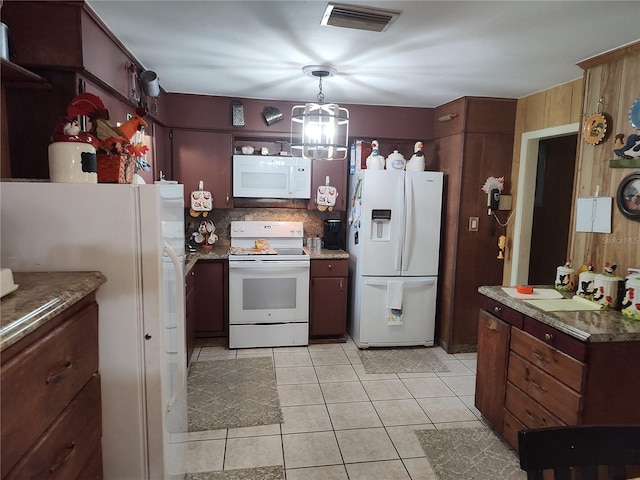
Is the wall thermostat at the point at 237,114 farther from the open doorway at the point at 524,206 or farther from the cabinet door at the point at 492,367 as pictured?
the cabinet door at the point at 492,367

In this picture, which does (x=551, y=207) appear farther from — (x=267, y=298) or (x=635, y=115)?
(x=267, y=298)

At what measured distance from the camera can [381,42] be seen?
7.26ft

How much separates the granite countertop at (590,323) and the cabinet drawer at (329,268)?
1.80 meters

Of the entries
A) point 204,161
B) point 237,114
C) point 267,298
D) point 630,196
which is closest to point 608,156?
point 630,196

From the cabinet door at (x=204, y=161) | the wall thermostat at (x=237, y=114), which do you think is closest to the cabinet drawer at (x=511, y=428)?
the cabinet door at (x=204, y=161)

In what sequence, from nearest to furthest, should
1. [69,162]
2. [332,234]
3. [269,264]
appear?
[69,162] < [269,264] < [332,234]

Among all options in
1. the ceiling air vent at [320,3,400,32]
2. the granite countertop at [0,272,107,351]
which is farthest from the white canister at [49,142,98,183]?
the ceiling air vent at [320,3,400,32]

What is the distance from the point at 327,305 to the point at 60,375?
2798 mm

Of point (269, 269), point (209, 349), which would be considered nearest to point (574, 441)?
point (269, 269)

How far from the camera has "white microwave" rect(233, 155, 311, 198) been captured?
3.80 meters

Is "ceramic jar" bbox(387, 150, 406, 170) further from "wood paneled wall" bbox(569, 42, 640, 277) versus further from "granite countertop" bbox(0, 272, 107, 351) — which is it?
"granite countertop" bbox(0, 272, 107, 351)

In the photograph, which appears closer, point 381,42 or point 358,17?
point 358,17

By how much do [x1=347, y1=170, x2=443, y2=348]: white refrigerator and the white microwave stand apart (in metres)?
0.54

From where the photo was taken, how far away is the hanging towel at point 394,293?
12.0ft
